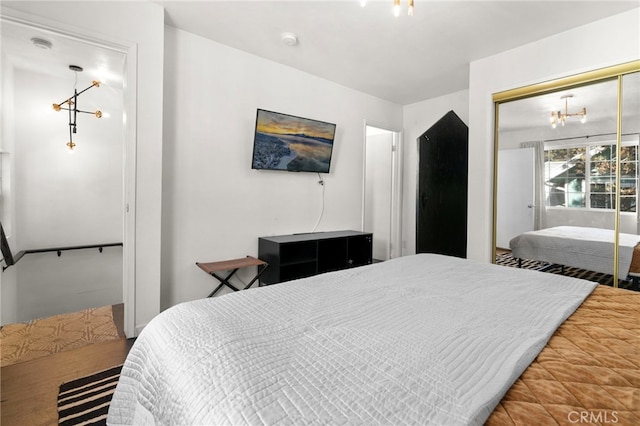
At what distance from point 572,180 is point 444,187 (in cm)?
147

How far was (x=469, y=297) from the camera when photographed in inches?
54.4

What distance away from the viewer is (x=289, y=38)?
114 inches

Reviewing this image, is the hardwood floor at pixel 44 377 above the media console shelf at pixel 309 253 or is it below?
below

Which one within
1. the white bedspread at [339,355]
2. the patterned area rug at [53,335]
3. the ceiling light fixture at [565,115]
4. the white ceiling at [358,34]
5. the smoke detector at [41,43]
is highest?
the white ceiling at [358,34]

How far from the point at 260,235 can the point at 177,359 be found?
8.49ft

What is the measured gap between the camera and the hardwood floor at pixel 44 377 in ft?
5.20

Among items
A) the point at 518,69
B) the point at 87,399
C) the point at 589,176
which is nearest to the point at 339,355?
the point at 87,399

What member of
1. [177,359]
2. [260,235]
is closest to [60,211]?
[260,235]

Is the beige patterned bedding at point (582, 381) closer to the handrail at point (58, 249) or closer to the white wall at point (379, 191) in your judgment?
the white wall at point (379, 191)

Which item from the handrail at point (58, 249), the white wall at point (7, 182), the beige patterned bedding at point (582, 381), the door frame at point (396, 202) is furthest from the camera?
the door frame at point (396, 202)

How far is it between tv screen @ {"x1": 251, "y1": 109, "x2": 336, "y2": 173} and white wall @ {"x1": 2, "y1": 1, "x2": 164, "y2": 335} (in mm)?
1036

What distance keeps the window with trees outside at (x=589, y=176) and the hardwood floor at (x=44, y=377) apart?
397 cm

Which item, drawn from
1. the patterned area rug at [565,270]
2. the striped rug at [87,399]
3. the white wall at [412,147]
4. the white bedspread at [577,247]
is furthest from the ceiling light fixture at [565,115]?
the striped rug at [87,399]

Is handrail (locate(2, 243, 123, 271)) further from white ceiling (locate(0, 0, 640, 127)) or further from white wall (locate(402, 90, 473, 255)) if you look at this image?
white wall (locate(402, 90, 473, 255))
